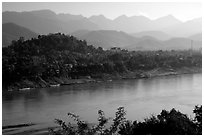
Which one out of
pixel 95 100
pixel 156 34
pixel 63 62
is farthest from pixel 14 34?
pixel 156 34

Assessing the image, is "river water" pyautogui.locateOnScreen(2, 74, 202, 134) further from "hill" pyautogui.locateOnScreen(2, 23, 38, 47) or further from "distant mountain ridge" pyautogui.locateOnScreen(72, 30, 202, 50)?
"distant mountain ridge" pyautogui.locateOnScreen(72, 30, 202, 50)

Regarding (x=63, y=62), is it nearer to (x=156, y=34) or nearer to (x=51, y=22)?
(x=51, y=22)

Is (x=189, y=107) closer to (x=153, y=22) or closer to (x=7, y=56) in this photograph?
(x=7, y=56)

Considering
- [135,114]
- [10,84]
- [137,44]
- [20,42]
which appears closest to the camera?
[135,114]

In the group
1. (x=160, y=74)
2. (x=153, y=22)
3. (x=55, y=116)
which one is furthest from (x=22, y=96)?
(x=153, y=22)

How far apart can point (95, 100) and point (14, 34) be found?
3.65 meters

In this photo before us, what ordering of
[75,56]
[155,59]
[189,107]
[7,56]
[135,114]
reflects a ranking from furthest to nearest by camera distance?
[155,59]
[75,56]
[7,56]
[189,107]
[135,114]

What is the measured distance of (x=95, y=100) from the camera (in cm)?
535

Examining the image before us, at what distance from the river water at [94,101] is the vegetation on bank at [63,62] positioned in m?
0.51

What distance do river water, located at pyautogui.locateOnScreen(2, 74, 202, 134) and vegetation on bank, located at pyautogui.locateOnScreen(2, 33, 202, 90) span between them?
0.51 meters

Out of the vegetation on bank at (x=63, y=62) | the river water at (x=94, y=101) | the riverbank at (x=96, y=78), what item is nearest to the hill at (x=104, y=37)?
the vegetation on bank at (x=63, y=62)

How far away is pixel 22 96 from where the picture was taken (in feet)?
19.3

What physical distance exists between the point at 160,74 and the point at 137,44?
5704 mm

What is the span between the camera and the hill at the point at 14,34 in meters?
7.54
